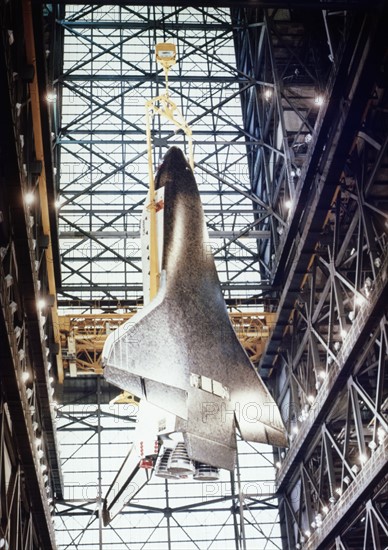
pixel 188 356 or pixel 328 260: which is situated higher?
pixel 328 260

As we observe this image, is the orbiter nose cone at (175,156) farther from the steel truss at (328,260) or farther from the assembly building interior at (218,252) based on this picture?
the steel truss at (328,260)

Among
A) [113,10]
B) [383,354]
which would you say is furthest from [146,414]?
[113,10]

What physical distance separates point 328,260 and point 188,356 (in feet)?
48.3

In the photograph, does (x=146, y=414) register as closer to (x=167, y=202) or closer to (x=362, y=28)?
(x=167, y=202)

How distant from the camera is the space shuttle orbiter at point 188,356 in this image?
660 inches

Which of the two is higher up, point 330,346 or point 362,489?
point 330,346

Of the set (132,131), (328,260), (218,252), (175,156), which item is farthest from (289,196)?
(175,156)

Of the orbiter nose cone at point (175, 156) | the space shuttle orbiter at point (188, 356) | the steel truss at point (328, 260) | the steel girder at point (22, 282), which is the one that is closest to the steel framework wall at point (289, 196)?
the steel truss at point (328, 260)

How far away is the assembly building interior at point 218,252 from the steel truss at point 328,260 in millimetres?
104

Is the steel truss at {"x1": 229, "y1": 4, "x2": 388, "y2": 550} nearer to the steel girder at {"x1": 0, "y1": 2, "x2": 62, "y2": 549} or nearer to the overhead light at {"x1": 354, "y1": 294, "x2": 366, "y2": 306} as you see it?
the overhead light at {"x1": 354, "y1": 294, "x2": 366, "y2": 306}

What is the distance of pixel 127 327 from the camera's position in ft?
58.5

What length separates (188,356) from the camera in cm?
1764

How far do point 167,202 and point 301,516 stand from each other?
2032 cm

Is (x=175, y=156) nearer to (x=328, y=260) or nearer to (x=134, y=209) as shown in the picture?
(x=328, y=260)
